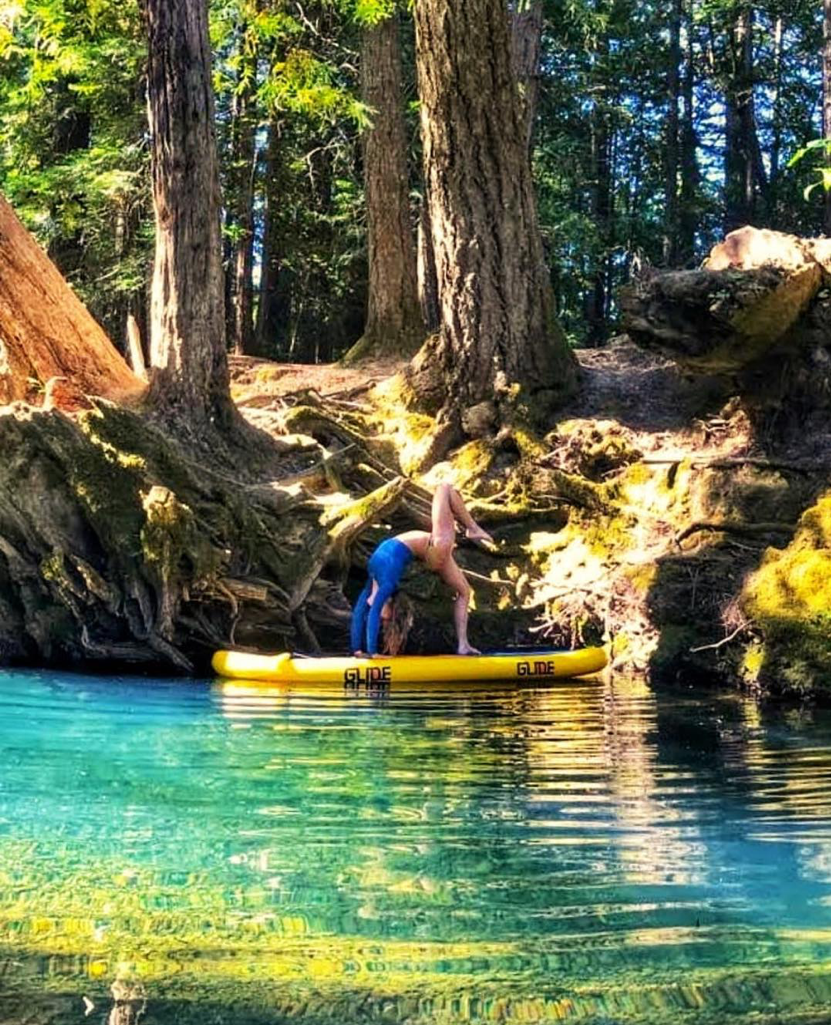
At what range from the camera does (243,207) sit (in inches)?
720

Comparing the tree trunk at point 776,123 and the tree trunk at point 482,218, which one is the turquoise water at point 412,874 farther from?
the tree trunk at point 776,123

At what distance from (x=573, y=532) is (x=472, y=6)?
5353mm

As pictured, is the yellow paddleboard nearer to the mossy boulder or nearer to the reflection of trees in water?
the mossy boulder

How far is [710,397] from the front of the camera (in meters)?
11.7

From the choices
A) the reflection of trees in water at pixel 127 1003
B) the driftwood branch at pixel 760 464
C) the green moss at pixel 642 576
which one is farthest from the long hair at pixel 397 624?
the reflection of trees in water at pixel 127 1003

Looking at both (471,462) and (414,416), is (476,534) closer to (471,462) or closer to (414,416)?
(471,462)

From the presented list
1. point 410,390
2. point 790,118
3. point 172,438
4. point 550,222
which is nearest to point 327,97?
point 410,390

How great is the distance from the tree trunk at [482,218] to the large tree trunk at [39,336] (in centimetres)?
342

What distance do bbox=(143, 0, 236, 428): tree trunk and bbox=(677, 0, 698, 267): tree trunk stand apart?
16744mm

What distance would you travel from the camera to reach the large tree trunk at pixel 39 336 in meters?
11.4

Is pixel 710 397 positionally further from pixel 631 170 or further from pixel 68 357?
pixel 631 170

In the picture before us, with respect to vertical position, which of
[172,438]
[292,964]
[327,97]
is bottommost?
[292,964]

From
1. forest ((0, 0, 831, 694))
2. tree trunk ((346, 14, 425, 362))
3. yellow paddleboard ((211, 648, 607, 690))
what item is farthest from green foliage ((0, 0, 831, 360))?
yellow paddleboard ((211, 648, 607, 690))

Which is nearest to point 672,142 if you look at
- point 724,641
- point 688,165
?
point 688,165
